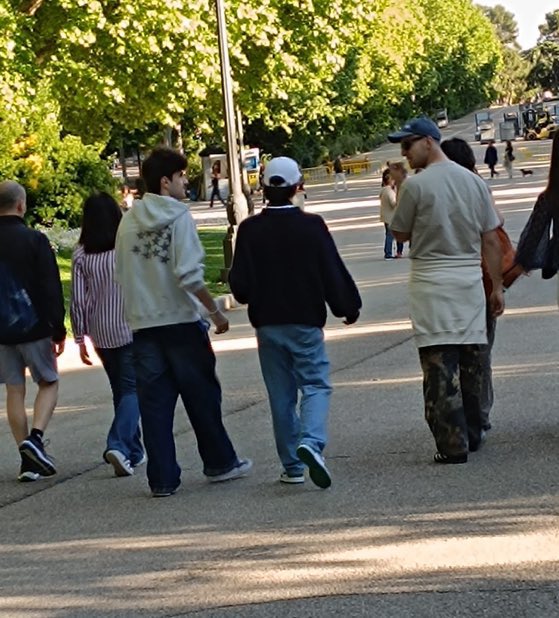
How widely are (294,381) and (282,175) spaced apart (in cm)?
115

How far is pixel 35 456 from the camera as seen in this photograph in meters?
9.50

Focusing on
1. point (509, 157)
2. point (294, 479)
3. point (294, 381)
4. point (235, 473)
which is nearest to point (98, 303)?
point (235, 473)

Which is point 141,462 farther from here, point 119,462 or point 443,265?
point 443,265

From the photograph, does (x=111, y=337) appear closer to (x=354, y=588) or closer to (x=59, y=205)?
(x=354, y=588)

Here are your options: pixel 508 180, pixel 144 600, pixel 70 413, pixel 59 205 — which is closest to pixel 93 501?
pixel 144 600

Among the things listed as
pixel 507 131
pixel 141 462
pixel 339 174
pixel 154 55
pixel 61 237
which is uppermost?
pixel 154 55

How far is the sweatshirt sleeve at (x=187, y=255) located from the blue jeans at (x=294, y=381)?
0.45 m

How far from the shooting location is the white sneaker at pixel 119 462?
365 inches

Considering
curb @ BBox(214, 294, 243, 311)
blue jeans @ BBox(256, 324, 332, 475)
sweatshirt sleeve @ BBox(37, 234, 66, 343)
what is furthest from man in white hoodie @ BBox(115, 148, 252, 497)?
curb @ BBox(214, 294, 243, 311)

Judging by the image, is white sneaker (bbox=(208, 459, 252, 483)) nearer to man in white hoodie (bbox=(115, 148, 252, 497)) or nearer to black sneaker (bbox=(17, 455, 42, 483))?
man in white hoodie (bbox=(115, 148, 252, 497))

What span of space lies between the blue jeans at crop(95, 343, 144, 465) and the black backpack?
1.71ft

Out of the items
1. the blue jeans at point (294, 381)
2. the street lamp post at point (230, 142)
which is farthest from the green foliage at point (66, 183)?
the blue jeans at point (294, 381)

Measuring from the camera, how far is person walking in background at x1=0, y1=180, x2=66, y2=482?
31.3 feet

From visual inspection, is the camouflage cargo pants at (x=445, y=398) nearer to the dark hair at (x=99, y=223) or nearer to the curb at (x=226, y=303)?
the dark hair at (x=99, y=223)
